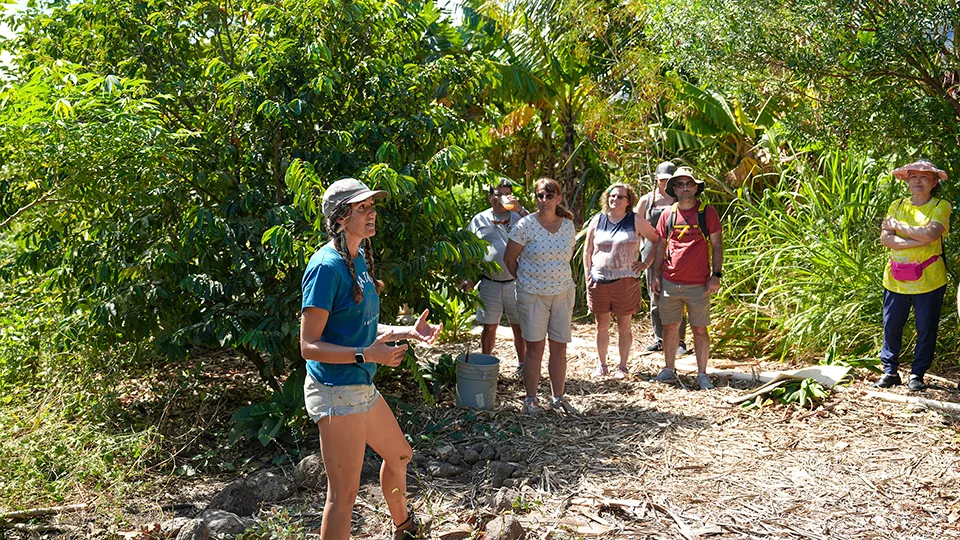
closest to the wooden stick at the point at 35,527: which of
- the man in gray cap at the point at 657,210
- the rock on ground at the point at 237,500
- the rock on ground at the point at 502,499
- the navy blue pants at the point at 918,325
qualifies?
the rock on ground at the point at 237,500

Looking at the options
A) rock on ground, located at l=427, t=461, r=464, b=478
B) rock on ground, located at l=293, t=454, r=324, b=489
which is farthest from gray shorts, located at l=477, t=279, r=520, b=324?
rock on ground, located at l=293, t=454, r=324, b=489

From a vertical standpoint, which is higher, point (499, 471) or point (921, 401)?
point (921, 401)

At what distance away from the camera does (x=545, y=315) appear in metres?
6.41

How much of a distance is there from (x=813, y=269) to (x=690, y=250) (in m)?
1.78

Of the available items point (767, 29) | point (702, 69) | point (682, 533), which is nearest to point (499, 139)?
point (702, 69)

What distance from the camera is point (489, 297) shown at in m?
7.48

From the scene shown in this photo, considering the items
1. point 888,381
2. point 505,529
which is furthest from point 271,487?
point 888,381

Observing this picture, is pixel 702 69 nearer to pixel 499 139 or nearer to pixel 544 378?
pixel 544 378

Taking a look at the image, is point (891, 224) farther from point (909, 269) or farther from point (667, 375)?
point (667, 375)

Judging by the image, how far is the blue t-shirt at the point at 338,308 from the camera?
360 cm

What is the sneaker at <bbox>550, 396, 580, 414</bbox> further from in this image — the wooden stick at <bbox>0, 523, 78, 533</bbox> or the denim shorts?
the wooden stick at <bbox>0, 523, 78, 533</bbox>

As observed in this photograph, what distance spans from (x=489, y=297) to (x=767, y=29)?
3083 millimetres

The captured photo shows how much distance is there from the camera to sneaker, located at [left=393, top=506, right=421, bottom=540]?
4.24 m

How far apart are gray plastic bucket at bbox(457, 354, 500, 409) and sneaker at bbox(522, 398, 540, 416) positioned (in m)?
0.26
